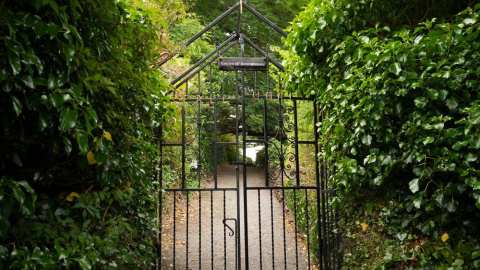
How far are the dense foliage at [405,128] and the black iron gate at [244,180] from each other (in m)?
0.72

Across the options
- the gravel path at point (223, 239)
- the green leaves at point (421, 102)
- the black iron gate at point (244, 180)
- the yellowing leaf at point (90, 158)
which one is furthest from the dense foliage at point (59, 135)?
the gravel path at point (223, 239)

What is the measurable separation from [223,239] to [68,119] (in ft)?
20.5

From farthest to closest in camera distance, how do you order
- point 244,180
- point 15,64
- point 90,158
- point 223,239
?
point 223,239, point 244,180, point 90,158, point 15,64

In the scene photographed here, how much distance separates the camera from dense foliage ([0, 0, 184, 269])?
48.4 inches

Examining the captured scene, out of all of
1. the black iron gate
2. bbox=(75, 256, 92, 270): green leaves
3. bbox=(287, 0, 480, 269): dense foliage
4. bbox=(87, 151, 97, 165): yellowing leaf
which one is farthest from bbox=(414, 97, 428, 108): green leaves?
bbox=(75, 256, 92, 270): green leaves

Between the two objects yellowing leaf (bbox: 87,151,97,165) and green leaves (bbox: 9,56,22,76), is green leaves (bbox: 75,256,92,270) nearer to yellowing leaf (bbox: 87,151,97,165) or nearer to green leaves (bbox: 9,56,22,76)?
yellowing leaf (bbox: 87,151,97,165)

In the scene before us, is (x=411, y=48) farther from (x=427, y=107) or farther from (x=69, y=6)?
(x=69, y=6)

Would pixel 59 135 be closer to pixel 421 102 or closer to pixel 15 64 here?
pixel 15 64

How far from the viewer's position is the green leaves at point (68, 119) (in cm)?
124

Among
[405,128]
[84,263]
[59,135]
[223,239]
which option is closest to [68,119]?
[59,135]

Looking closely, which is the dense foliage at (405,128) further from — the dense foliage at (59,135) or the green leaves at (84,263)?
the green leaves at (84,263)

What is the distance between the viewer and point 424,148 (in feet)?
7.97

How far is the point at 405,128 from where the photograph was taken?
2.49 metres

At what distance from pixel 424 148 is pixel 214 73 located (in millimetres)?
7489
